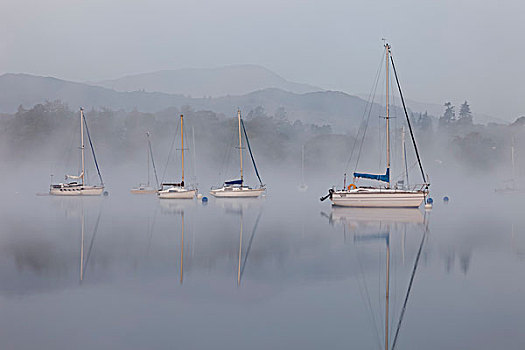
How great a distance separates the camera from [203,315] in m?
9.50

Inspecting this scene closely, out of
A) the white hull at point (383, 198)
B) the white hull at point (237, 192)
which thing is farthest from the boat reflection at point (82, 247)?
the white hull at point (237, 192)

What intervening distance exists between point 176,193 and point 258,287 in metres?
32.2

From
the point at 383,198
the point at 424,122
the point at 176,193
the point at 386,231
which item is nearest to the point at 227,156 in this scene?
the point at 424,122

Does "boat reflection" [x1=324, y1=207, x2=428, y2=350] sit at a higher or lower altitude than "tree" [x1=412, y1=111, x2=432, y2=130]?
lower

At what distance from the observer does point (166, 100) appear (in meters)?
→ 177

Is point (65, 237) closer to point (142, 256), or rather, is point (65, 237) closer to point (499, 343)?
point (142, 256)

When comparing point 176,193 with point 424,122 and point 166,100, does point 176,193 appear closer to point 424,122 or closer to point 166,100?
point 424,122

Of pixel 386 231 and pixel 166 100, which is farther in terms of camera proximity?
pixel 166 100

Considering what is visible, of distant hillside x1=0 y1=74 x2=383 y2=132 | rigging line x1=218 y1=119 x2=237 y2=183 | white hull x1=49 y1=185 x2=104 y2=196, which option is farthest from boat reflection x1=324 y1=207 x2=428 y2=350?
distant hillside x1=0 y1=74 x2=383 y2=132

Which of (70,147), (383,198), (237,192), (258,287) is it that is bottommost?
(258,287)

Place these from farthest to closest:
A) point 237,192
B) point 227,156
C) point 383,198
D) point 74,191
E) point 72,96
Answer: point 72,96 < point 227,156 < point 74,191 < point 237,192 < point 383,198

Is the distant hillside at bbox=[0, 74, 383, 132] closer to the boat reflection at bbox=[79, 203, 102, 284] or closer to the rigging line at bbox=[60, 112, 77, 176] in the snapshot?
the rigging line at bbox=[60, 112, 77, 176]

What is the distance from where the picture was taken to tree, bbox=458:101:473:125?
128 m

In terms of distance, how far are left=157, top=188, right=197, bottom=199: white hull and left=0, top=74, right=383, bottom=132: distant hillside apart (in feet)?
398
